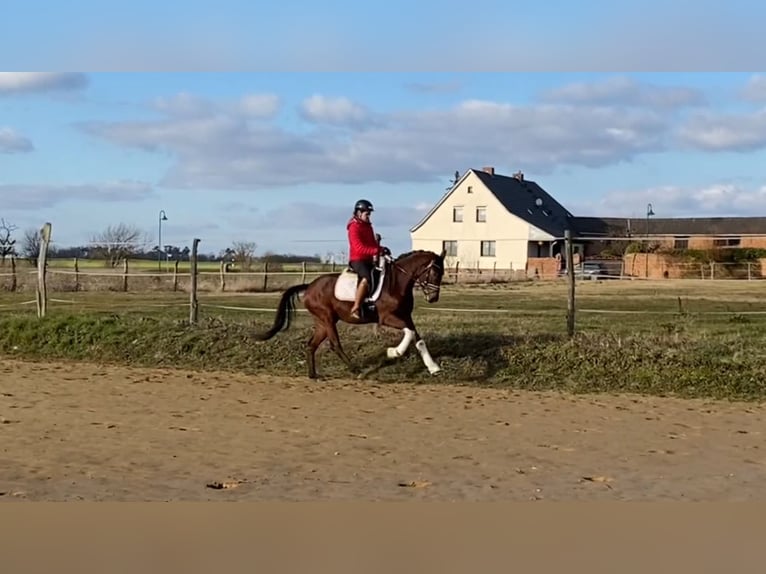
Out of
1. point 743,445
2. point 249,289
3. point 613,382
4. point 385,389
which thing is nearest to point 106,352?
point 385,389

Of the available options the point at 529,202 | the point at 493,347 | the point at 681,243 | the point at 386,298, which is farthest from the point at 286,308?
the point at 681,243

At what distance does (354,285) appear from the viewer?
13078mm

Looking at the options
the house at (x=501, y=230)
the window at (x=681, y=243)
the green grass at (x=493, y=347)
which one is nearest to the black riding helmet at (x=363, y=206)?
the green grass at (x=493, y=347)

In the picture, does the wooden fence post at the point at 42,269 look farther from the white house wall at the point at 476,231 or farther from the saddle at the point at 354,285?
the white house wall at the point at 476,231

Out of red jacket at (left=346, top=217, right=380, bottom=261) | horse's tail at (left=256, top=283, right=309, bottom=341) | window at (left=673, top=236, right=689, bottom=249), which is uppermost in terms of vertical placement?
window at (left=673, top=236, right=689, bottom=249)

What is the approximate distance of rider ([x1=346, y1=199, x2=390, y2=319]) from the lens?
12.6m

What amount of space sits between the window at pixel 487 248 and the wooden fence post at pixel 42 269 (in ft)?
145

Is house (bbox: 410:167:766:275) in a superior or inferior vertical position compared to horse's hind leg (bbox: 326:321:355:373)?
superior

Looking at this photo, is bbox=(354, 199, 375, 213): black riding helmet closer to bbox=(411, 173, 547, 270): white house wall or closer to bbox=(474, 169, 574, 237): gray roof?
bbox=(411, 173, 547, 270): white house wall

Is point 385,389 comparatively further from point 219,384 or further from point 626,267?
point 626,267

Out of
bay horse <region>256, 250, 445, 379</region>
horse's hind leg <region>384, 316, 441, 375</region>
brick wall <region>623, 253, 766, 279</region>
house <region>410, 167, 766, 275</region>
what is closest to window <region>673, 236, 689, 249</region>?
house <region>410, 167, 766, 275</region>

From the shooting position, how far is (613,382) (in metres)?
13.0

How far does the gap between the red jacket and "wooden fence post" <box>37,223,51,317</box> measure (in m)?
8.51

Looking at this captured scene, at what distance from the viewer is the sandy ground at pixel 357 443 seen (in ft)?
23.0
